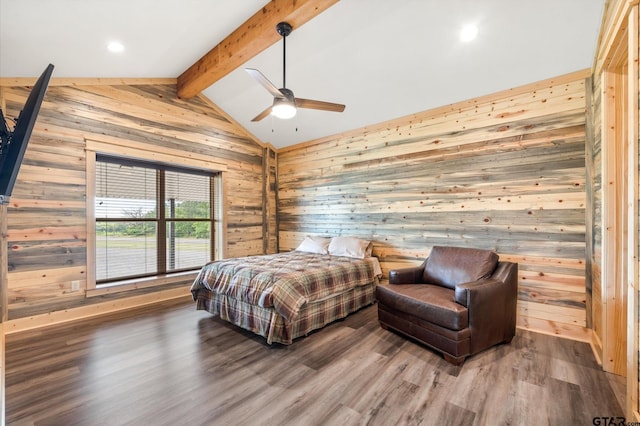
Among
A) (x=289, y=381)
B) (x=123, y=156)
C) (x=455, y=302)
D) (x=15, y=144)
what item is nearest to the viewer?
(x=15, y=144)

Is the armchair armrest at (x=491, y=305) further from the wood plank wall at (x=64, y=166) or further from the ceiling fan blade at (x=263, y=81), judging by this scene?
the wood plank wall at (x=64, y=166)

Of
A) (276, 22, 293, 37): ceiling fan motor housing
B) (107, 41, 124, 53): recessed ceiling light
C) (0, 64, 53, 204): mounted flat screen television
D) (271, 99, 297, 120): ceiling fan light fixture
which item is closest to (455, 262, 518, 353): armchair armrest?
(271, 99, 297, 120): ceiling fan light fixture

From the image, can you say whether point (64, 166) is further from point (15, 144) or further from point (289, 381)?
point (289, 381)

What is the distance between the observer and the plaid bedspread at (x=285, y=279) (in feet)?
8.80

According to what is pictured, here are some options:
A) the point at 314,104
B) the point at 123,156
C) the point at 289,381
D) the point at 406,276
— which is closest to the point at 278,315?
the point at 289,381

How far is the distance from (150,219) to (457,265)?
417 cm

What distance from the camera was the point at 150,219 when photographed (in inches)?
163

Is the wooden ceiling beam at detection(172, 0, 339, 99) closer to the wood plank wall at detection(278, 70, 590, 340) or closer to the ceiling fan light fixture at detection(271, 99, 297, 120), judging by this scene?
the ceiling fan light fixture at detection(271, 99, 297, 120)

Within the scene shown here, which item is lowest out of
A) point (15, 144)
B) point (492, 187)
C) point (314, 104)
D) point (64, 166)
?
point (492, 187)

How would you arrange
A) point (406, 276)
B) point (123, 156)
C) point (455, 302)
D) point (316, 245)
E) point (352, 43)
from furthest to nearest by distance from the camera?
point (316, 245) < point (123, 156) < point (406, 276) < point (352, 43) < point (455, 302)

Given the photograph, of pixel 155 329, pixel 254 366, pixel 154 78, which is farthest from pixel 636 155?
pixel 154 78

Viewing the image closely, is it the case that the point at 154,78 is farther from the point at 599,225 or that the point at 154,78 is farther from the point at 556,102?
the point at 599,225

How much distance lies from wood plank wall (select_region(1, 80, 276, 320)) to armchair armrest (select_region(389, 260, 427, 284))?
317cm

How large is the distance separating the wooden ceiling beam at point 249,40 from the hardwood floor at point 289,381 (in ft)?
9.99
